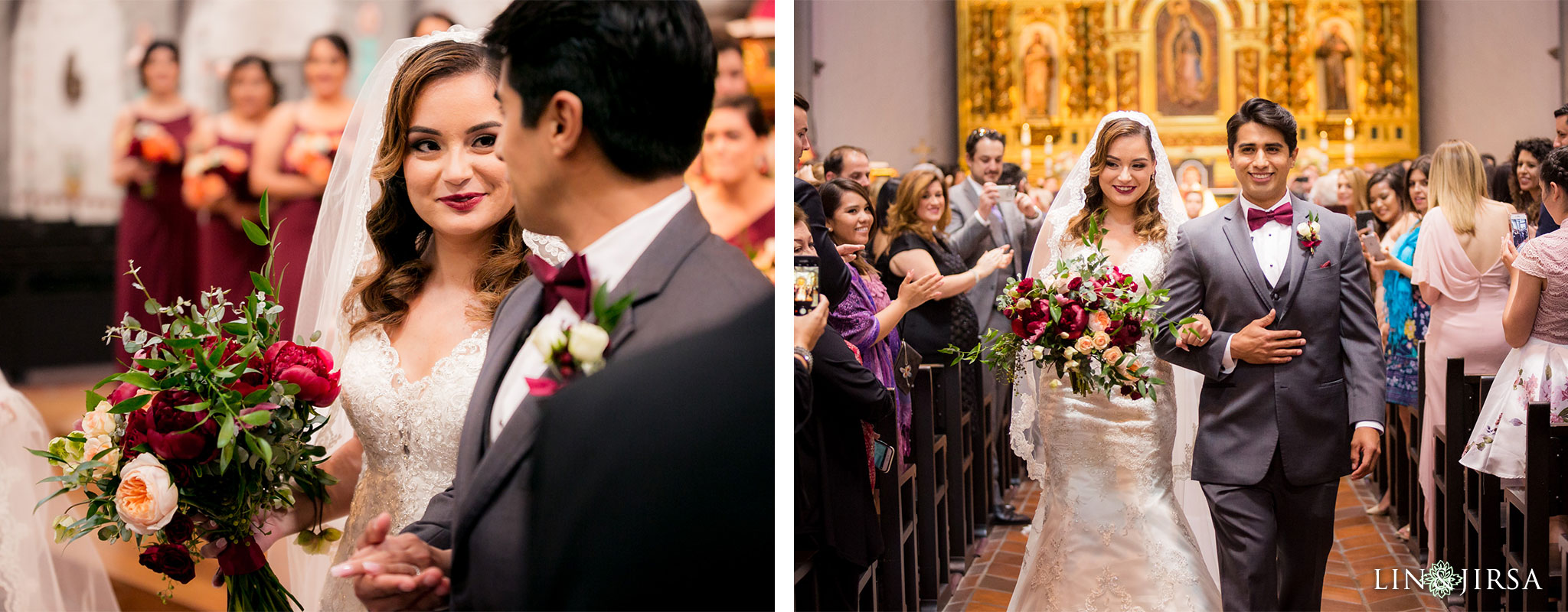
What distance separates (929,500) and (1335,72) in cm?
503

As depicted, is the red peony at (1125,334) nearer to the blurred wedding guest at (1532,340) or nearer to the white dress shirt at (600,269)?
the blurred wedding guest at (1532,340)

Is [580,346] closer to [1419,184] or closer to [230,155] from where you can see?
[230,155]

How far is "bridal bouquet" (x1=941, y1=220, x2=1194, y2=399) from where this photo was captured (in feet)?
8.41

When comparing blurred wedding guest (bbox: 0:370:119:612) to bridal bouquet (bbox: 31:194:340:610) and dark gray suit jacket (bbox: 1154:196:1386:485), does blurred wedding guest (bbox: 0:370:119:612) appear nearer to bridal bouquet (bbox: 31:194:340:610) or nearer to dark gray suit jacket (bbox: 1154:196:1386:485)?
bridal bouquet (bbox: 31:194:340:610)

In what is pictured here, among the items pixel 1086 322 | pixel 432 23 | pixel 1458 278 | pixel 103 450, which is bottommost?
pixel 103 450

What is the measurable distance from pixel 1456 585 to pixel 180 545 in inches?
112

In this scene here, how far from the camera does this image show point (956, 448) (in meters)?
3.55

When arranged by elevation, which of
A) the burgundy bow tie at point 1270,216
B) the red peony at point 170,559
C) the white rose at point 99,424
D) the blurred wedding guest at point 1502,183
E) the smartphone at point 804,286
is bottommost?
the red peony at point 170,559

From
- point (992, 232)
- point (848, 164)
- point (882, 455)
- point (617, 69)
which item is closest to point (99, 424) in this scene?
point (617, 69)

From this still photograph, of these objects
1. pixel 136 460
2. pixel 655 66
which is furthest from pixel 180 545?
pixel 655 66

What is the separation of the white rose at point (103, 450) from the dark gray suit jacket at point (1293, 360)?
93.5 inches

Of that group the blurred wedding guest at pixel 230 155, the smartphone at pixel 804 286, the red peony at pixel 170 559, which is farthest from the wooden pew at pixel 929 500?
the blurred wedding guest at pixel 230 155

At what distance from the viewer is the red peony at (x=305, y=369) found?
1.89 m

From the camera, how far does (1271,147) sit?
249cm
